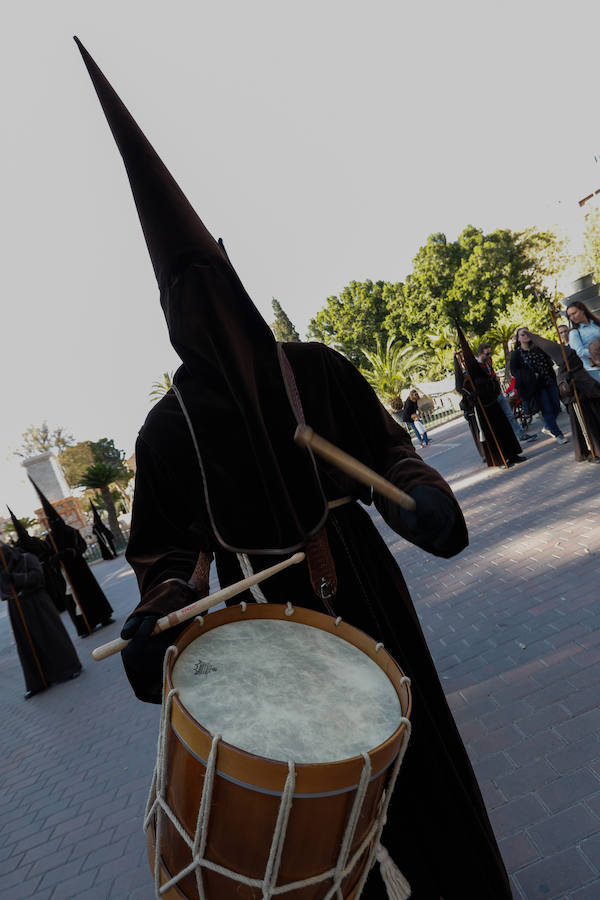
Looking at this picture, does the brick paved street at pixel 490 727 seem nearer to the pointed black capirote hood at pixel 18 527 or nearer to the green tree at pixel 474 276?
the pointed black capirote hood at pixel 18 527

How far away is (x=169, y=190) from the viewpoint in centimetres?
168

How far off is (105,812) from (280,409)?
355 cm

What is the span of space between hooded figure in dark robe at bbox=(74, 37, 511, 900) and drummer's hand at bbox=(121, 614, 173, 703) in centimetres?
2

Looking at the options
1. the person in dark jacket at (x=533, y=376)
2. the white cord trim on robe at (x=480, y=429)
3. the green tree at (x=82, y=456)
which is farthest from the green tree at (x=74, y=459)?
the person in dark jacket at (x=533, y=376)

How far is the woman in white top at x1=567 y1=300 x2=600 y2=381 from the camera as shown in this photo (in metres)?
6.79

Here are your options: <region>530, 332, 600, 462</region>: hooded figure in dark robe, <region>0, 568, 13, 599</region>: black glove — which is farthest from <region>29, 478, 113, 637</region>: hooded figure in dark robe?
<region>530, 332, 600, 462</region>: hooded figure in dark robe

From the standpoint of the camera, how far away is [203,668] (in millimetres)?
1378

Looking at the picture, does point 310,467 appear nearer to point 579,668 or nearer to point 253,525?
point 253,525

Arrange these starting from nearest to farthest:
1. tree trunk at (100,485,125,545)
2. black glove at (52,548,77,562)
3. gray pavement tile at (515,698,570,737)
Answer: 1. gray pavement tile at (515,698,570,737)
2. black glove at (52,548,77,562)
3. tree trunk at (100,485,125,545)

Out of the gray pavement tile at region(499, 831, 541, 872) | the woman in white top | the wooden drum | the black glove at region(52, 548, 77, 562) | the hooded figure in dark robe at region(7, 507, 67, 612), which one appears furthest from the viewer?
the hooded figure in dark robe at region(7, 507, 67, 612)

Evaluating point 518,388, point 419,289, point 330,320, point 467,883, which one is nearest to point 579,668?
point 467,883

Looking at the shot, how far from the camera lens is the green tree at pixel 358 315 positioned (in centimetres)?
4862

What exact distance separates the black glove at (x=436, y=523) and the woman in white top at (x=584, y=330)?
20.4 ft

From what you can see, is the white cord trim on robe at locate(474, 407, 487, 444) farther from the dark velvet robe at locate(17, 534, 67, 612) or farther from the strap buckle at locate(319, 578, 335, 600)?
the strap buckle at locate(319, 578, 335, 600)
